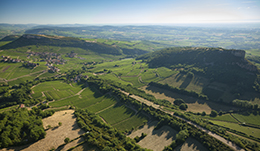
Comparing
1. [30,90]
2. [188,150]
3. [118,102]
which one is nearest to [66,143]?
[118,102]

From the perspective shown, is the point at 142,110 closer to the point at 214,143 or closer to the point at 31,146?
the point at 214,143

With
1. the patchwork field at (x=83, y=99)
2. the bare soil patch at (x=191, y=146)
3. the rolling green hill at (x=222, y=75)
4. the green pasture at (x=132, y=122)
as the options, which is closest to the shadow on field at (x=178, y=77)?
the rolling green hill at (x=222, y=75)

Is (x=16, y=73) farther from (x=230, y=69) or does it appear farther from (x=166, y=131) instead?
(x=230, y=69)

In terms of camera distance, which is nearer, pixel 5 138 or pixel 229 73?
pixel 5 138

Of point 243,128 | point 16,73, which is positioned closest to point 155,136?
→ point 243,128

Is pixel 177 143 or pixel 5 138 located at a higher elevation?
pixel 5 138

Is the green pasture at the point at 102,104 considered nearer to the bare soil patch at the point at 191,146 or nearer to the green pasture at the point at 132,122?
the green pasture at the point at 132,122

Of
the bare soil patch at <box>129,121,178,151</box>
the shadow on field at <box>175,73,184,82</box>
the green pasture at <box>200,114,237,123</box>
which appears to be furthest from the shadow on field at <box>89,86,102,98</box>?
the shadow on field at <box>175,73,184,82</box>
